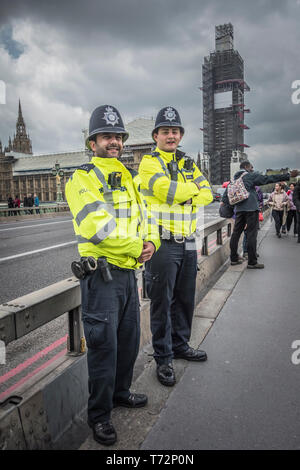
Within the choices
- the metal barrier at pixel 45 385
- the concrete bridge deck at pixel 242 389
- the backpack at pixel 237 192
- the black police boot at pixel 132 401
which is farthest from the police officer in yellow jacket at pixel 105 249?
the backpack at pixel 237 192

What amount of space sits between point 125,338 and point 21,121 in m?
158

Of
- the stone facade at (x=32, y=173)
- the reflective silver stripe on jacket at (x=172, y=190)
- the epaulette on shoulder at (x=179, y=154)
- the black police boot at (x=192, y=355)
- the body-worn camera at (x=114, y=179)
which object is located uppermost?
the stone facade at (x=32, y=173)

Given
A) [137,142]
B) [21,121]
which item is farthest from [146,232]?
[21,121]

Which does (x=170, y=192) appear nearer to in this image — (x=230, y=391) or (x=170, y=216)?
(x=170, y=216)

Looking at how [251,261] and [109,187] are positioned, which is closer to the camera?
[109,187]

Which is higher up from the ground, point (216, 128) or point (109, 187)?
point (216, 128)

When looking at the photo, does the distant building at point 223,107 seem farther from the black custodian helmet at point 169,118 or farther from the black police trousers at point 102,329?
the black police trousers at point 102,329

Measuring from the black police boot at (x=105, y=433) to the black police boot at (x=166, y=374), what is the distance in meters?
0.75

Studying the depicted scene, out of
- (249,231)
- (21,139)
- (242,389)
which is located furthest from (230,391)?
(21,139)

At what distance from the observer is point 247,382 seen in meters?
3.04

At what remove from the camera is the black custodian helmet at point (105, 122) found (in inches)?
95.6

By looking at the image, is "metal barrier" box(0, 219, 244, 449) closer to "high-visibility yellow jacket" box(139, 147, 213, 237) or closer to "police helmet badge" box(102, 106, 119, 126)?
"high-visibility yellow jacket" box(139, 147, 213, 237)
